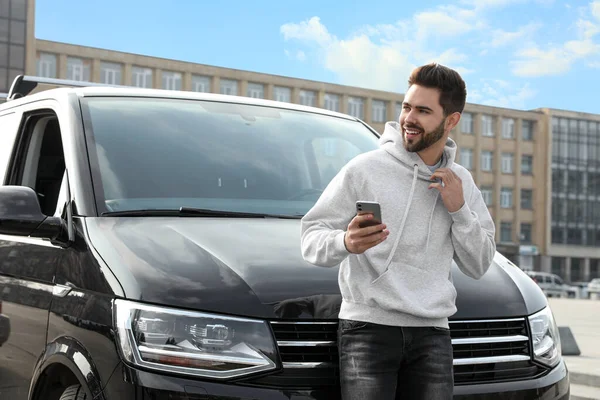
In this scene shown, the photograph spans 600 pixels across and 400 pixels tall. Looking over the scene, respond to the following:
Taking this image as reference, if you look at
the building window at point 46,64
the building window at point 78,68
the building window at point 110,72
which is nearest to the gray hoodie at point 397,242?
the building window at point 46,64

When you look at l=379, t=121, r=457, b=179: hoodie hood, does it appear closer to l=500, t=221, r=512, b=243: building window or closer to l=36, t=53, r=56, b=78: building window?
l=36, t=53, r=56, b=78: building window

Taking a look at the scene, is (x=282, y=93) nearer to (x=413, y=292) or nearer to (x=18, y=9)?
(x=18, y=9)

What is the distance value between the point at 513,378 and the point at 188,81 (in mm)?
68596

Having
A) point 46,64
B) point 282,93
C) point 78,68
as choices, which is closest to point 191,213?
point 46,64

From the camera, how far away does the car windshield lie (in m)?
3.83

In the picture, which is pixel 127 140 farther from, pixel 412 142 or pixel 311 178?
pixel 412 142

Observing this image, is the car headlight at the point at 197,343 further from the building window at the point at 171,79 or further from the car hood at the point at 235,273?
the building window at the point at 171,79

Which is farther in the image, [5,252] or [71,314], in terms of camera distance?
[5,252]

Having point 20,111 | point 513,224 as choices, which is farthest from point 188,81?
point 20,111

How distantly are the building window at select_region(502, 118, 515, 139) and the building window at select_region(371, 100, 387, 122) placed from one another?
13020 millimetres

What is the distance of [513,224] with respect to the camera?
86625mm

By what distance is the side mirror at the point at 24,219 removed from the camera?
3484 mm

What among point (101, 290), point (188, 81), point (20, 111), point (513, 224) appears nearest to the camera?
point (101, 290)

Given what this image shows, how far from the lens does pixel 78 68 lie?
65.9m
